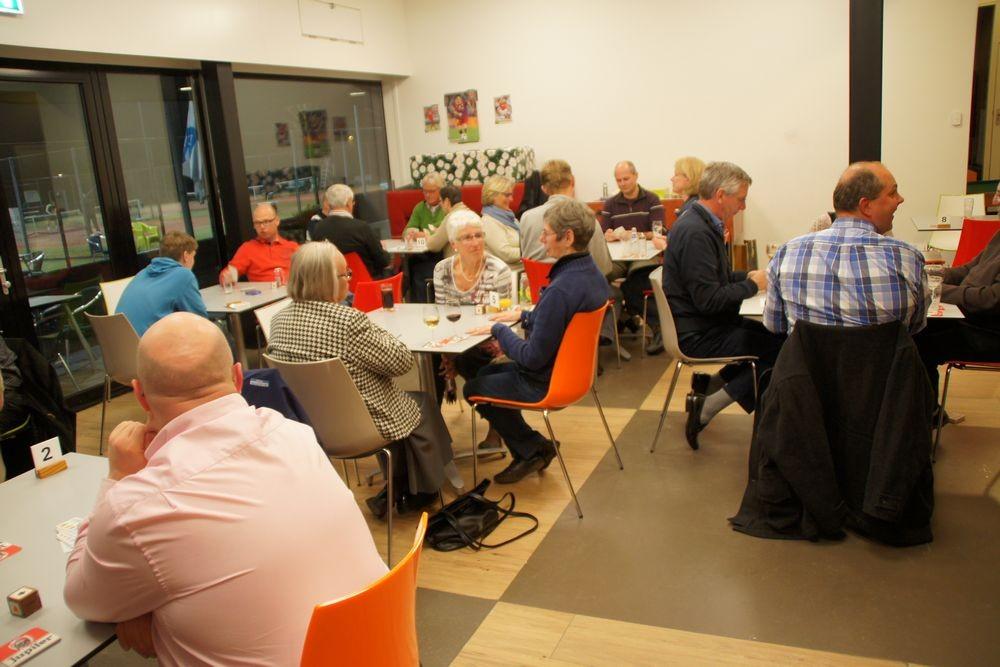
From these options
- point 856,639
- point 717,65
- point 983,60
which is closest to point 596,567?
point 856,639

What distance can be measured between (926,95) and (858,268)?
200 inches

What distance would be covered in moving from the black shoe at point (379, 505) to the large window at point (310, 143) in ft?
13.3

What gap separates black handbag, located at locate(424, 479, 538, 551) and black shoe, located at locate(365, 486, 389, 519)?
11.1 inches

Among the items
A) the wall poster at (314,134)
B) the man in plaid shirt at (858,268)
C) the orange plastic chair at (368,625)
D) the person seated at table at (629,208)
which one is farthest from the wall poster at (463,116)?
the orange plastic chair at (368,625)

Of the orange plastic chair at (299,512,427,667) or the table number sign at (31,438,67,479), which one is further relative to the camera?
the table number sign at (31,438,67,479)

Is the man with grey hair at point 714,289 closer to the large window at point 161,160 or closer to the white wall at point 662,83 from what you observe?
the white wall at point 662,83

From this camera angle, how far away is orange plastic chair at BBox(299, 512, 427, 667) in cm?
143

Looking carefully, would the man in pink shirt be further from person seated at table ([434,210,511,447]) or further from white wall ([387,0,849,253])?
white wall ([387,0,849,253])

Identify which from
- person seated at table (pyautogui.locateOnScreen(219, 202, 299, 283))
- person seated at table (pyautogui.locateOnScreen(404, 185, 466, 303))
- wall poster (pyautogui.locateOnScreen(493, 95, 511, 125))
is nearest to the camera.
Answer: person seated at table (pyautogui.locateOnScreen(219, 202, 299, 283))

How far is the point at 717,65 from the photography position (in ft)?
25.3

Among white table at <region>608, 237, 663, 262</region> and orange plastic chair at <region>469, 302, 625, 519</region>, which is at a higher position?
white table at <region>608, 237, 663, 262</region>

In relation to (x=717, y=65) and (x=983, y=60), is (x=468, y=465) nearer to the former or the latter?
(x=717, y=65)

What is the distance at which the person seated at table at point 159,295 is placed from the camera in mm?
4520

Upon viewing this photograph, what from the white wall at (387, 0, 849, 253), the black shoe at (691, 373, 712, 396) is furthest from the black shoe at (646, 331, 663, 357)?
the white wall at (387, 0, 849, 253)
